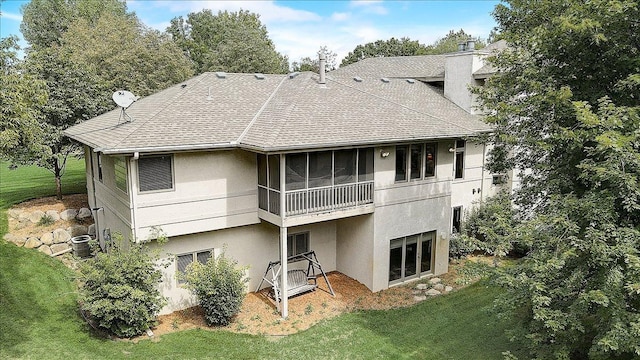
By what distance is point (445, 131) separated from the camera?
15250mm

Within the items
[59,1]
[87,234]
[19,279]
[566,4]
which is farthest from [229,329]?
[59,1]

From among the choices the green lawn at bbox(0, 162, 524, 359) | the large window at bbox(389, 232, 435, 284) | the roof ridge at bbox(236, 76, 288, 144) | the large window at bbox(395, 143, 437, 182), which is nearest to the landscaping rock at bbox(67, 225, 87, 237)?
the green lawn at bbox(0, 162, 524, 359)

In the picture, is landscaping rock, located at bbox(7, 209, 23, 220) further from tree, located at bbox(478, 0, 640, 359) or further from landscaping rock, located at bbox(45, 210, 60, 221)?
tree, located at bbox(478, 0, 640, 359)

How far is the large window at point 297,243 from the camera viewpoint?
49.5 ft

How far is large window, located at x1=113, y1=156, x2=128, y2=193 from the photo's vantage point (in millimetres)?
12153

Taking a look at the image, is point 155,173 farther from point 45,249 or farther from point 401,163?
point 401,163

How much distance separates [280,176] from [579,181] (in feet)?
25.0

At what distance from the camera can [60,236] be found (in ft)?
53.7

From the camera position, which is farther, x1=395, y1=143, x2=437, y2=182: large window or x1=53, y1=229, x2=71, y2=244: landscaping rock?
x1=53, y1=229, x2=71, y2=244: landscaping rock

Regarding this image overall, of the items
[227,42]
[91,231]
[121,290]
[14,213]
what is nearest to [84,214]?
[91,231]

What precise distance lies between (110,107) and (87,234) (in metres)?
7.75

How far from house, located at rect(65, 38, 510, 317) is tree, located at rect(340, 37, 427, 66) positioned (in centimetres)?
4007

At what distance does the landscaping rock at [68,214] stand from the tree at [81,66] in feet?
8.10

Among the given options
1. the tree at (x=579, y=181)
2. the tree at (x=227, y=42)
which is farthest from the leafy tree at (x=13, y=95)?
the tree at (x=227, y=42)
